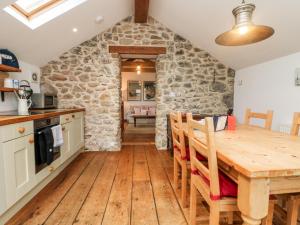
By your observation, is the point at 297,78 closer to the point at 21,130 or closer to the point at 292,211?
the point at 292,211

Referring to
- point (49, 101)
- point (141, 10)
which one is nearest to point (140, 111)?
point (49, 101)

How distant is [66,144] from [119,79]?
170 centimetres

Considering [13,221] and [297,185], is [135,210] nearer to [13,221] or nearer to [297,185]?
[13,221]

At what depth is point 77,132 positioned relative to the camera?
11.1 ft

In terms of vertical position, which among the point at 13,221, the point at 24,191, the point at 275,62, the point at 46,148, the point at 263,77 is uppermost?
the point at 275,62

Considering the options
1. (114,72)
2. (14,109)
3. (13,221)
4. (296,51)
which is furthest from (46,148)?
(296,51)

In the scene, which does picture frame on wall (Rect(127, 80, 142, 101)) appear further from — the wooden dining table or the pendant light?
the wooden dining table

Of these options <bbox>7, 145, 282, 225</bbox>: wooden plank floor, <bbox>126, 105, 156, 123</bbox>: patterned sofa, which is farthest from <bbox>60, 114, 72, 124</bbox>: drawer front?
<bbox>126, 105, 156, 123</bbox>: patterned sofa

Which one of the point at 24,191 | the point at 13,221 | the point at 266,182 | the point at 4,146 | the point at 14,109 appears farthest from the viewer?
the point at 14,109

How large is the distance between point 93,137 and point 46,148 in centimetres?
176

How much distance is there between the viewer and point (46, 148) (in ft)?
6.98

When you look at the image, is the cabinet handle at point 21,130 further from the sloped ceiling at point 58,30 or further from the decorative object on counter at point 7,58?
the sloped ceiling at point 58,30

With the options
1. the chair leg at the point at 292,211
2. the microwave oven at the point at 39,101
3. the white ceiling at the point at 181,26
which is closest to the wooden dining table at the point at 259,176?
the chair leg at the point at 292,211

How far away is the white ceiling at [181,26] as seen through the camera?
7.29 feet
